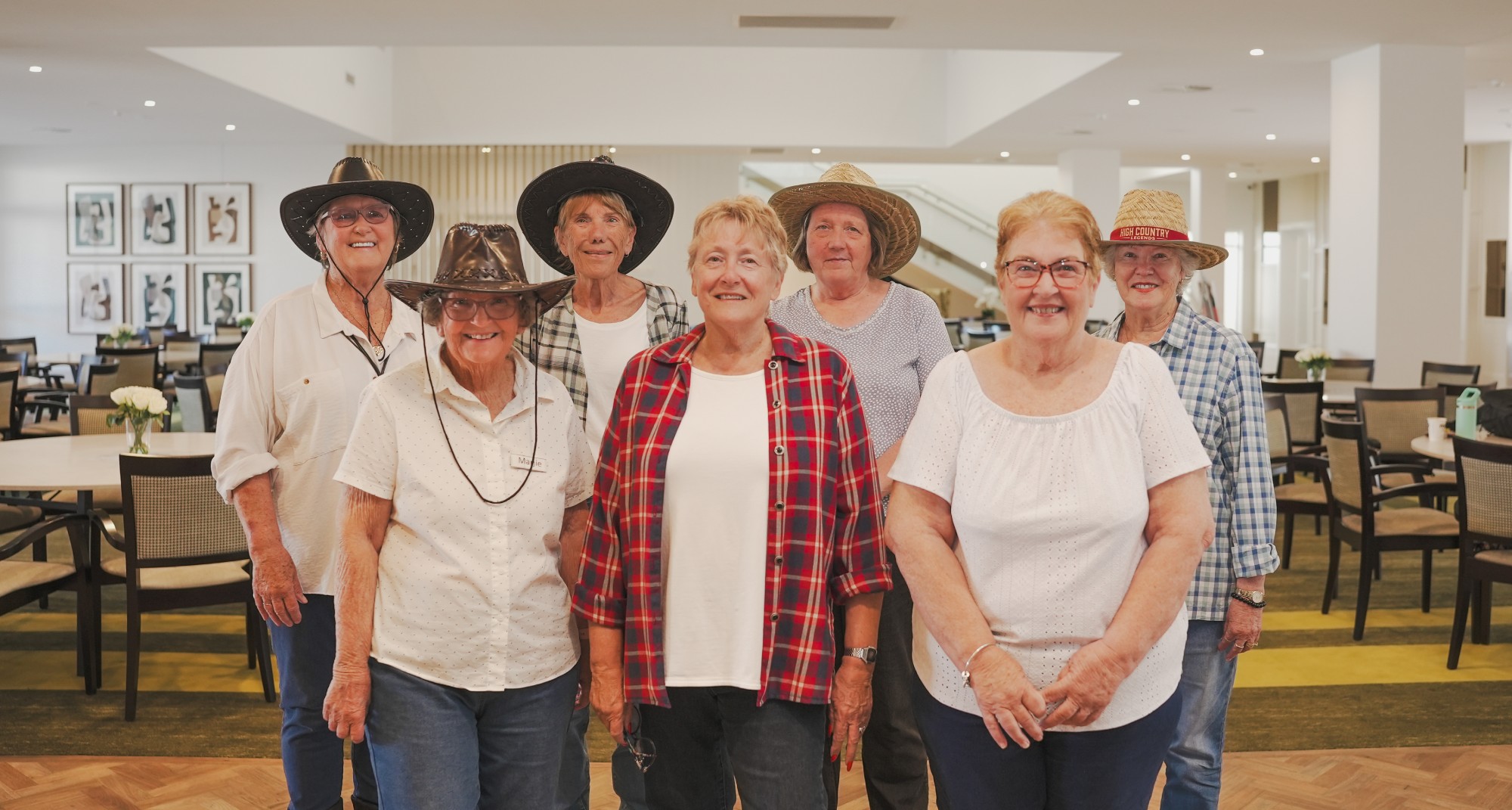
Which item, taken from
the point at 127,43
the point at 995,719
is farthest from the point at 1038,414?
the point at 127,43

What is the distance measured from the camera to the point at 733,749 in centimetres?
227

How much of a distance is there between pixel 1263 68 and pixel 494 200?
1097 centimetres

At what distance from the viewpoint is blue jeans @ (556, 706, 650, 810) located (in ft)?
9.32

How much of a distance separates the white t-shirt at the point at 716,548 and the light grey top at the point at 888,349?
711 mm

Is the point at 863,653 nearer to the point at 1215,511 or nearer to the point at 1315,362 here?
the point at 1215,511

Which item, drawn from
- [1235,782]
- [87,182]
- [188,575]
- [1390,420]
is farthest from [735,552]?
[87,182]

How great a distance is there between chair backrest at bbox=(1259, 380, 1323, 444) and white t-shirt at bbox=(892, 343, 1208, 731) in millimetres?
6303

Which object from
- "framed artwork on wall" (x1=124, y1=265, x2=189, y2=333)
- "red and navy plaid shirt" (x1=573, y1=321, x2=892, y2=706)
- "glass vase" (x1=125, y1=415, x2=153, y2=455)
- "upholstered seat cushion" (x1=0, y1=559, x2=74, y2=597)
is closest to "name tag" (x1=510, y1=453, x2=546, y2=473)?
"red and navy plaid shirt" (x1=573, y1=321, x2=892, y2=706)

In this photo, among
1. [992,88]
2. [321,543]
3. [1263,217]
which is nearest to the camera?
[321,543]

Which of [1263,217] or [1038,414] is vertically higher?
[1263,217]

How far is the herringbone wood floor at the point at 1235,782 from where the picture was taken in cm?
377

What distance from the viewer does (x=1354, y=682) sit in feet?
16.3

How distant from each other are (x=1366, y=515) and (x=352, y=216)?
4749 millimetres

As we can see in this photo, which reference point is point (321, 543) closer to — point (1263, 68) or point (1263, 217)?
point (1263, 68)
